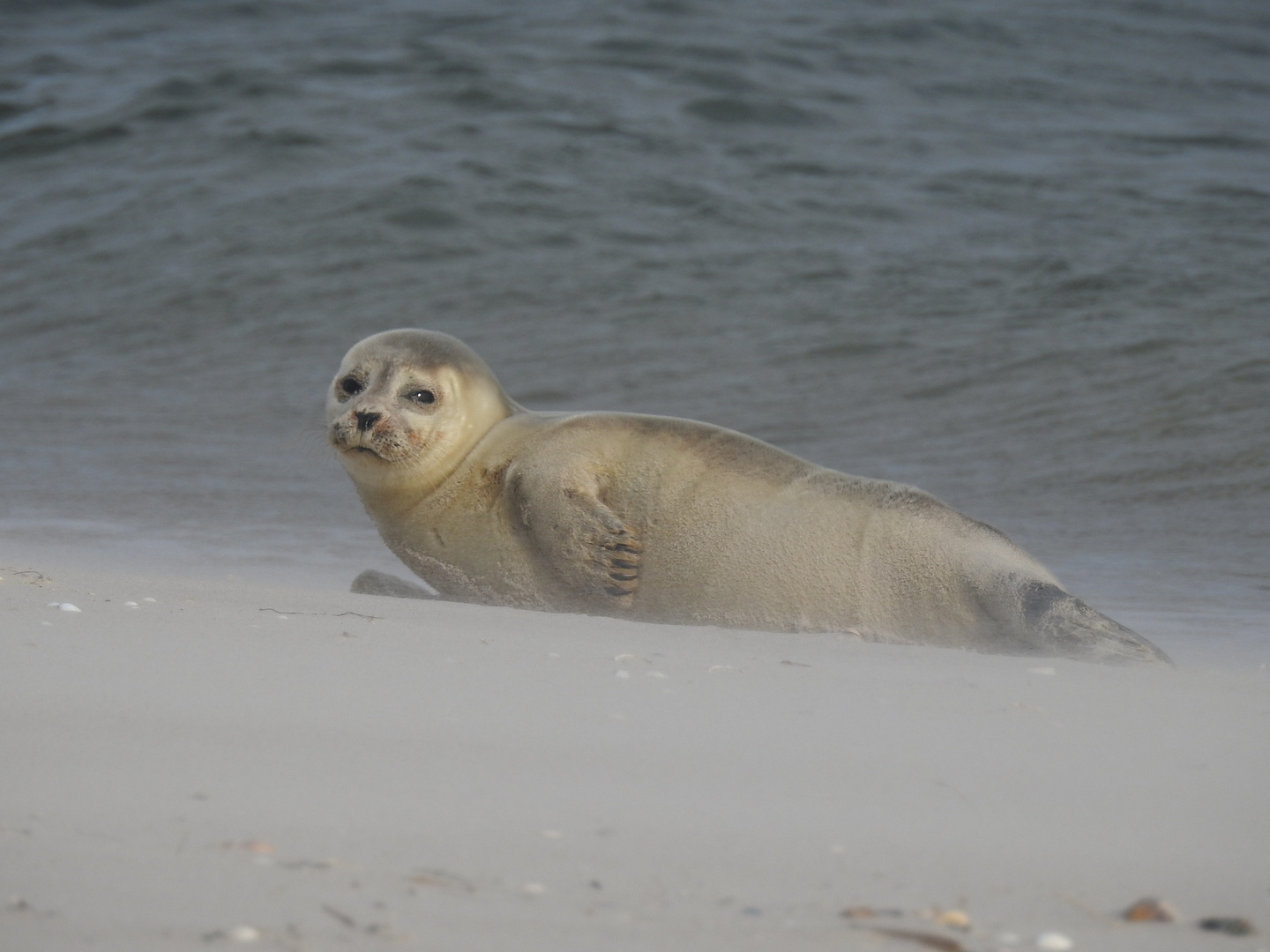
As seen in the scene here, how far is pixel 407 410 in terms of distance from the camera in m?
4.69

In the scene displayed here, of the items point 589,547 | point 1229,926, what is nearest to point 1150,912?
point 1229,926

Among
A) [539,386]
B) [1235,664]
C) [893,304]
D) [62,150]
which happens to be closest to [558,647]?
[1235,664]

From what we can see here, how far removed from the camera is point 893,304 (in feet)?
35.6

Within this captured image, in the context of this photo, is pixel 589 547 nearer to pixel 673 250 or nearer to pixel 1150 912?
pixel 1150 912

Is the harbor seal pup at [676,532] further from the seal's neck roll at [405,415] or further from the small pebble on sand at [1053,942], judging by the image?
the small pebble on sand at [1053,942]

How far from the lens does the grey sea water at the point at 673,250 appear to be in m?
7.11

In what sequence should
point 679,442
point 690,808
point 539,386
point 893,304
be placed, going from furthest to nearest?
point 893,304 → point 539,386 → point 679,442 → point 690,808

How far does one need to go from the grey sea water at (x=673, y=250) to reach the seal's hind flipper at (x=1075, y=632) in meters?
0.55

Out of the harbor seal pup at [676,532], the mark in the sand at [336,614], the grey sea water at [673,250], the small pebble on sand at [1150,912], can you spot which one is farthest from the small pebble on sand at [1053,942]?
the grey sea water at [673,250]

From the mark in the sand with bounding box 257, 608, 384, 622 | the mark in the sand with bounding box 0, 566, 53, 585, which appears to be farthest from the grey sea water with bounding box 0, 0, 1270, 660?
the mark in the sand with bounding box 257, 608, 384, 622

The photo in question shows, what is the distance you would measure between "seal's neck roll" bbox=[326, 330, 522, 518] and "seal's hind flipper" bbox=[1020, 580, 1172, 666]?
5.56 ft

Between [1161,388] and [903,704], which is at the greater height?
[903,704]

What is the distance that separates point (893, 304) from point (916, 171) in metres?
2.96

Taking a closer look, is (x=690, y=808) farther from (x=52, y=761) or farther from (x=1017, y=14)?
(x=1017, y=14)
